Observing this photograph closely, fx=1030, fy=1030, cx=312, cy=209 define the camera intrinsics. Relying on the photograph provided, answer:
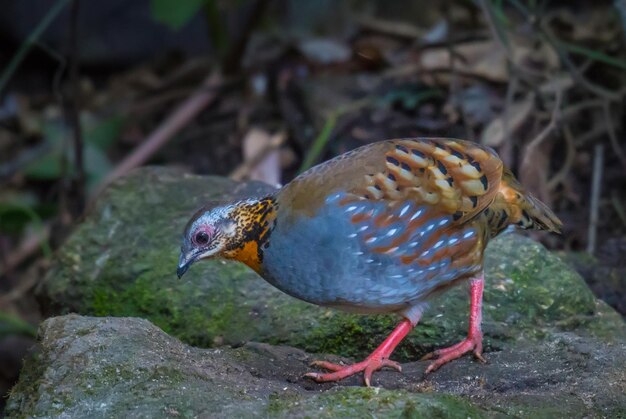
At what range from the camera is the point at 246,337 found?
4.65m

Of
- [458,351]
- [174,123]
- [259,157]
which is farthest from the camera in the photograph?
[174,123]

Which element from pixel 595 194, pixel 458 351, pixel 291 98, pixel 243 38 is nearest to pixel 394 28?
pixel 291 98

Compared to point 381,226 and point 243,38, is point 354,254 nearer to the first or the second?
point 381,226

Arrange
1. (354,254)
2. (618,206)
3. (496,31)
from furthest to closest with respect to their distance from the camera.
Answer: (618,206)
(496,31)
(354,254)

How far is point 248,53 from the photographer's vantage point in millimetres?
8961

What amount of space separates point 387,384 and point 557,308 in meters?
1.19

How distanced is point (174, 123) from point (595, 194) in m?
3.48

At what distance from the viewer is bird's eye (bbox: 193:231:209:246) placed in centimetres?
401

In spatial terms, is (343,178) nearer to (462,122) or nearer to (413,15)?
(462,122)

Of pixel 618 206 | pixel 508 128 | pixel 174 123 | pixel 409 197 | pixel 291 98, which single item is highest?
pixel 409 197

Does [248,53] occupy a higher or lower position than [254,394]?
lower

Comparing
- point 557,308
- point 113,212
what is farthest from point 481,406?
point 113,212

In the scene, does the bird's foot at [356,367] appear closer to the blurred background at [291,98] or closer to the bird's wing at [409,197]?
the bird's wing at [409,197]

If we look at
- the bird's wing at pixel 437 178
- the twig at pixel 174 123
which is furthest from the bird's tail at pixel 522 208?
the twig at pixel 174 123
